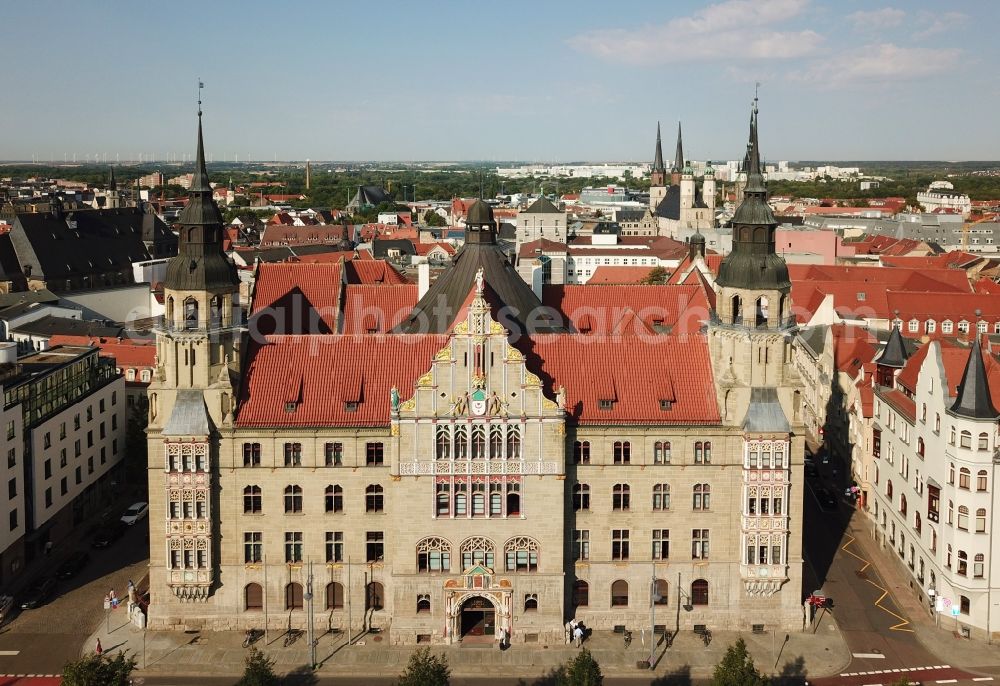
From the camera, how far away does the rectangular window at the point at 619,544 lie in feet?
201

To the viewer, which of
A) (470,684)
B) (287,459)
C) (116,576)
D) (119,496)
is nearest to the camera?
(470,684)

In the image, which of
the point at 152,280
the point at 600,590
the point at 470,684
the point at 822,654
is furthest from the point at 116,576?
the point at 152,280

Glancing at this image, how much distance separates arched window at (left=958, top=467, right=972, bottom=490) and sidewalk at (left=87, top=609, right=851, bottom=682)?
11.6 m

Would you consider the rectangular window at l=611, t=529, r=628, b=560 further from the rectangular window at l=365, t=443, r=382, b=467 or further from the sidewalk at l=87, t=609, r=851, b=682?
the rectangular window at l=365, t=443, r=382, b=467

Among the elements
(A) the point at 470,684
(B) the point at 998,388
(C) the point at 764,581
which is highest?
(B) the point at 998,388

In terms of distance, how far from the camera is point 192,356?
2386 inches

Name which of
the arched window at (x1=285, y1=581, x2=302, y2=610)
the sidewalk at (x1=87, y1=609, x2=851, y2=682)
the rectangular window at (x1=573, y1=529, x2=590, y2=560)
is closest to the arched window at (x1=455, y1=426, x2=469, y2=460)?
the rectangular window at (x1=573, y1=529, x2=590, y2=560)

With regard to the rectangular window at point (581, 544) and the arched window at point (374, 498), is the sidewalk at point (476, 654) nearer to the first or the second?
the rectangular window at point (581, 544)

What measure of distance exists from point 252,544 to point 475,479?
14.0 metres

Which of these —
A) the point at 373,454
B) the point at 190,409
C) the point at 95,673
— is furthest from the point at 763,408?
the point at 95,673

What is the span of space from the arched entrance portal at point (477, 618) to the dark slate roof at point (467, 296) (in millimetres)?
20998

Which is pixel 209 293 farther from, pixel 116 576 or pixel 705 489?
pixel 705 489

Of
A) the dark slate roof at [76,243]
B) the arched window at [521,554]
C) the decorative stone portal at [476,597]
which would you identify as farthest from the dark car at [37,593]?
the dark slate roof at [76,243]

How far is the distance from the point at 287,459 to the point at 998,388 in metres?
43.5
